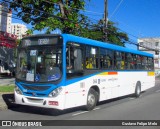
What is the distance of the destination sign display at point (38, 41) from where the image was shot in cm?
1134

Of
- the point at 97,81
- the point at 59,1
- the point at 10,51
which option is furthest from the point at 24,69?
the point at 10,51

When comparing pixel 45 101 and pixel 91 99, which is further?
pixel 91 99

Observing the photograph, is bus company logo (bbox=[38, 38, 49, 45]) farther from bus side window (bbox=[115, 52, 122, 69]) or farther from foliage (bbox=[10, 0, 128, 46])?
foliage (bbox=[10, 0, 128, 46])

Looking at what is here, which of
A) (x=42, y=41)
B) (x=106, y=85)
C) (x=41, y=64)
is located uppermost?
(x=42, y=41)

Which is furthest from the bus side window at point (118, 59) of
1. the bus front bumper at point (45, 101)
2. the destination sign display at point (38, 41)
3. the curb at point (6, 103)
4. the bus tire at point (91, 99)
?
the bus front bumper at point (45, 101)

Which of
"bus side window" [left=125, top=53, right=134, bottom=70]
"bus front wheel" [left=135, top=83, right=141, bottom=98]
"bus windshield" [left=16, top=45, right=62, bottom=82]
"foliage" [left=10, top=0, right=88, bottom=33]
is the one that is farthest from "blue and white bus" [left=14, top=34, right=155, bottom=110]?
"foliage" [left=10, top=0, right=88, bottom=33]

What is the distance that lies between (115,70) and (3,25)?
2418 inches

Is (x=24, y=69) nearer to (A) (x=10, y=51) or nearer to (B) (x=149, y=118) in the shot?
(B) (x=149, y=118)

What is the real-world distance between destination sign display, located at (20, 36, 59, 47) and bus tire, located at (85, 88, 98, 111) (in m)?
2.85

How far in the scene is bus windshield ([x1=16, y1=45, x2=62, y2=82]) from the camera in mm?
11023

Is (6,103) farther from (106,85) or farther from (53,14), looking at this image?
(53,14)

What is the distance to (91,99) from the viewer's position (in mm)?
12898

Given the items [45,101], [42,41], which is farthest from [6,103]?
[42,41]

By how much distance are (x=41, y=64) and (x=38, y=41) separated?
961mm
